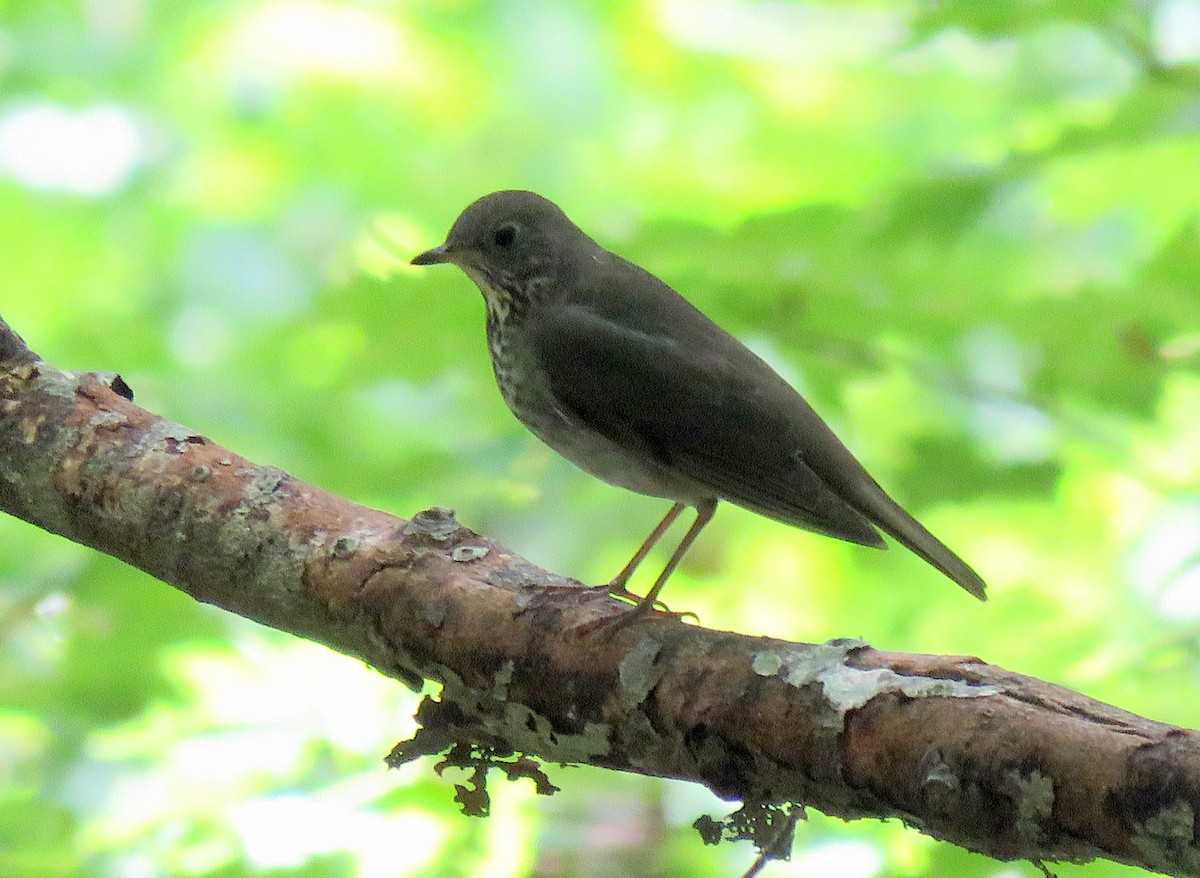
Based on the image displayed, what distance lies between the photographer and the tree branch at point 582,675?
195 centimetres

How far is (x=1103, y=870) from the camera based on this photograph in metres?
2.68

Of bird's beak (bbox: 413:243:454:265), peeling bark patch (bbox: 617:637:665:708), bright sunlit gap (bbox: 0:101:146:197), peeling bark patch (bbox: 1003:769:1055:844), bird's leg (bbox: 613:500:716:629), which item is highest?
bright sunlit gap (bbox: 0:101:146:197)

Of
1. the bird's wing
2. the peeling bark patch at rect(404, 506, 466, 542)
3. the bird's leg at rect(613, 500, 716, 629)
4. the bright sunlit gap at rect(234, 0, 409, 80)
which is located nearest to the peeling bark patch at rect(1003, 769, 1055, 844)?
the bird's leg at rect(613, 500, 716, 629)

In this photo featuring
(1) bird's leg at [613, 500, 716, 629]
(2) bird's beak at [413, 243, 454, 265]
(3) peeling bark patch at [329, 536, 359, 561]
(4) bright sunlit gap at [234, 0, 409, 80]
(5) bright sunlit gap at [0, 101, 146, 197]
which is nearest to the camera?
(1) bird's leg at [613, 500, 716, 629]

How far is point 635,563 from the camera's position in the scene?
11.7 feet

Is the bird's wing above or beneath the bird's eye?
beneath

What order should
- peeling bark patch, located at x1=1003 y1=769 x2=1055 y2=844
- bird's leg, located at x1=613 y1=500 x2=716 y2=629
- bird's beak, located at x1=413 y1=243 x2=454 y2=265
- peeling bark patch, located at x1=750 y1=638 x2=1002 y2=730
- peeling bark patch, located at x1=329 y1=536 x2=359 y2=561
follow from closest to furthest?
peeling bark patch, located at x1=1003 y1=769 x2=1055 y2=844 < peeling bark patch, located at x1=750 y1=638 x2=1002 y2=730 < bird's leg, located at x1=613 y1=500 x2=716 y2=629 < peeling bark patch, located at x1=329 y1=536 x2=359 y2=561 < bird's beak, located at x1=413 y1=243 x2=454 y2=265

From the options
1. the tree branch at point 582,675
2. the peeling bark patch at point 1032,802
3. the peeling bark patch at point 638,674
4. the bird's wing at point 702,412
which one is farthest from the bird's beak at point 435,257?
the peeling bark patch at point 1032,802

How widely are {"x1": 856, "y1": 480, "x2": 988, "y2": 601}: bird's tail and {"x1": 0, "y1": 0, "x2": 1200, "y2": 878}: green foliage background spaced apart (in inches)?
14.0

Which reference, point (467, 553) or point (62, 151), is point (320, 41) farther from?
point (467, 553)

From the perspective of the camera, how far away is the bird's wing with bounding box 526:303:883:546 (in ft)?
10.9

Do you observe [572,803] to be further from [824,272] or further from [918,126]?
[918,126]

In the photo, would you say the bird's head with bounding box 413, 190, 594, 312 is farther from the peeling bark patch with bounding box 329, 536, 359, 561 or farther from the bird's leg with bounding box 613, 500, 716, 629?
the peeling bark patch with bounding box 329, 536, 359, 561

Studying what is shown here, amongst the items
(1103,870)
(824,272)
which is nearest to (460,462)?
(824,272)
